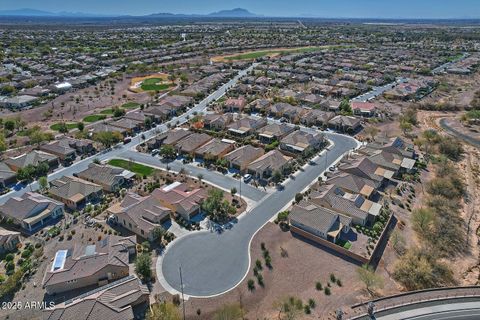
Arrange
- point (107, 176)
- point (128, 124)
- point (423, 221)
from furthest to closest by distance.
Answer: point (128, 124)
point (107, 176)
point (423, 221)

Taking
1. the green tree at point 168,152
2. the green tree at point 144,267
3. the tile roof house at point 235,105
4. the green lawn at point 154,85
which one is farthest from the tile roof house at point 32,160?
the green lawn at point 154,85

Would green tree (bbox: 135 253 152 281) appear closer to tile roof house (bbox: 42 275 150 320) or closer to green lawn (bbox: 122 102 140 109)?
tile roof house (bbox: 42 275 150 320)

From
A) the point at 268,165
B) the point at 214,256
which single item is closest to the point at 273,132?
the point at 268,165

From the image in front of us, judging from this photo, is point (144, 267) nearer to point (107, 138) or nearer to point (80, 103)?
point (107, 138)

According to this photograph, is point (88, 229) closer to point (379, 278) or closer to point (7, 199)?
point (7, 199)

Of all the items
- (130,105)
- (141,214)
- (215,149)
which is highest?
(141,214)

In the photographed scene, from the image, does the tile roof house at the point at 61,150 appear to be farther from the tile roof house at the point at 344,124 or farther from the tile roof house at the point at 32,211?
the tile roof house at the point at 344,124

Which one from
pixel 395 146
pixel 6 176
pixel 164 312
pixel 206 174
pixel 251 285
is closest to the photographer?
pixel 164 312
